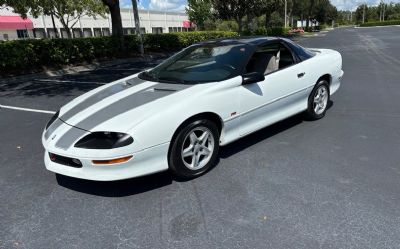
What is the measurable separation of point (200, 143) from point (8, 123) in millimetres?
4204

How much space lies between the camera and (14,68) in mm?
12250

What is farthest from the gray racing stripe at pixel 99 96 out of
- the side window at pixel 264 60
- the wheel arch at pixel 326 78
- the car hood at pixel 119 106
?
the wheel arch at pixel 326 78

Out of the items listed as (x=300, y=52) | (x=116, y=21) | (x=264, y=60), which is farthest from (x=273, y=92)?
(x=116, y=21)

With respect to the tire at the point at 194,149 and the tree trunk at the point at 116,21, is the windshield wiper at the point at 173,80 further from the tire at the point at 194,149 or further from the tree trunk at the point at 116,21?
the tree trunk at the point at 116,21

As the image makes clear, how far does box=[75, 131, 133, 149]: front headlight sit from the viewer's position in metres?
2.94

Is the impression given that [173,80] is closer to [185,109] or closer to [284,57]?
[185,109]

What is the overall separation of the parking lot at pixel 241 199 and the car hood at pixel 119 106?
0.70 metres

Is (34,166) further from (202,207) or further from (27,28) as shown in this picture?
(27,28)

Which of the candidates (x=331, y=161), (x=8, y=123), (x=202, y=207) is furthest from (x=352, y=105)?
(x=8, y=123)

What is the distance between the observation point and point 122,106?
339 cm

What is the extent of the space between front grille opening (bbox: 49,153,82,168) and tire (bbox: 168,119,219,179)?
0.86 m

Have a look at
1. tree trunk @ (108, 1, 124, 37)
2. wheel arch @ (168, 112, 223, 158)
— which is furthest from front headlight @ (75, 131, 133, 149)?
tree trunk @ (108, 1, 124, 37)

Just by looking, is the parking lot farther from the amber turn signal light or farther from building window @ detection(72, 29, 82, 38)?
building window @ detection(72, 29, 82, 38)

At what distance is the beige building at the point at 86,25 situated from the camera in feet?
130
